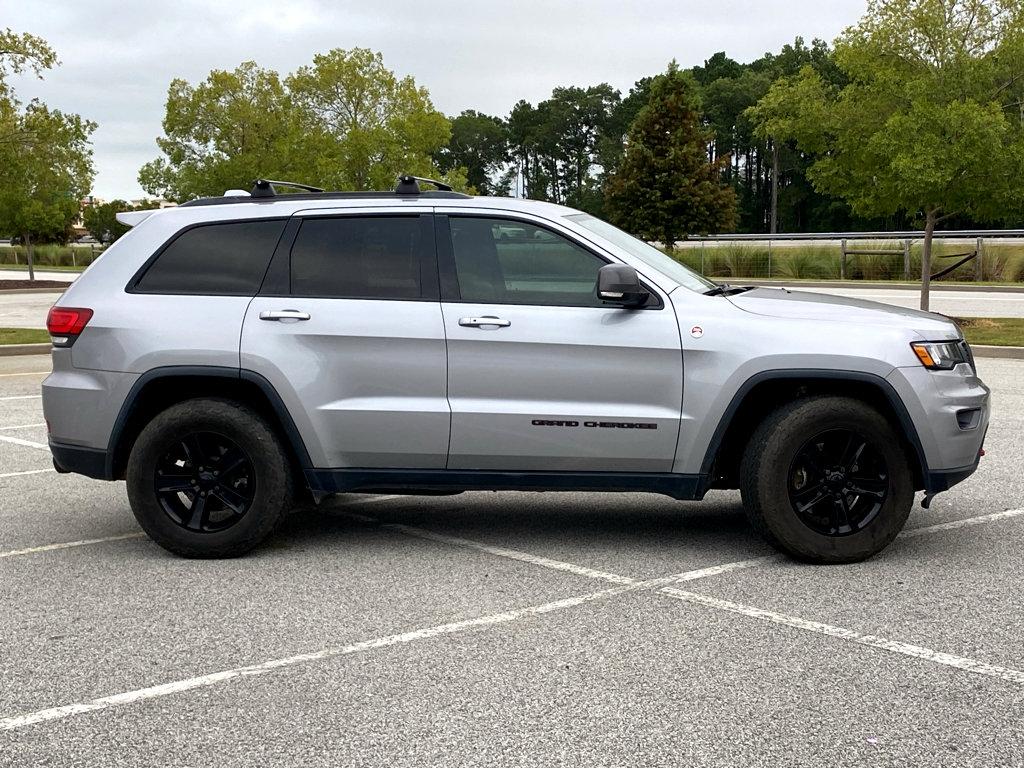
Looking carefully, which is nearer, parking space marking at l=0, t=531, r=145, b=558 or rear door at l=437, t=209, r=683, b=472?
rear door at l=437, t=209, r=683, b=472

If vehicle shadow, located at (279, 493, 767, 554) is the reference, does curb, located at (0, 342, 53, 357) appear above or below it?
above

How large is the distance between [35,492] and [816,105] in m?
18.4

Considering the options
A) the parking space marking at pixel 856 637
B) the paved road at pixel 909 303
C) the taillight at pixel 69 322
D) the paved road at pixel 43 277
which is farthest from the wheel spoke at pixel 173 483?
the paved road at pixel 43 277

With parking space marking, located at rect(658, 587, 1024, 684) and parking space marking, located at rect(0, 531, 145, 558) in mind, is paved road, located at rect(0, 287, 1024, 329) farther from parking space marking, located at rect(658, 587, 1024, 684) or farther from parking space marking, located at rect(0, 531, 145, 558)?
parking space marking, located at rect(658, 587, 1024, 684)

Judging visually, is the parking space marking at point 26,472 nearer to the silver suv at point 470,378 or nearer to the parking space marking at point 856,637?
the silver suv at point 470,378

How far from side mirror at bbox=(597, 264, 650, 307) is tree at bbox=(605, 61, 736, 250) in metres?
56.2

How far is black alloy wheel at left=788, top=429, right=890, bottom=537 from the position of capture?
5.73 meters

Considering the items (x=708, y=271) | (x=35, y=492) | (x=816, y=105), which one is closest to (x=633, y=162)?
(x=708, y=271)

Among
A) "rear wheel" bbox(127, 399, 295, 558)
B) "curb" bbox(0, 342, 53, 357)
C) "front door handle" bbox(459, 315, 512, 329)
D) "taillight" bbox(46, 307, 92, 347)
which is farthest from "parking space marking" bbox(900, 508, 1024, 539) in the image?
"curb" bbox(0, 342, 53, 357)

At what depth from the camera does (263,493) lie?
5.90 meters

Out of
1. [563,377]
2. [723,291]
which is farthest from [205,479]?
[723,291]

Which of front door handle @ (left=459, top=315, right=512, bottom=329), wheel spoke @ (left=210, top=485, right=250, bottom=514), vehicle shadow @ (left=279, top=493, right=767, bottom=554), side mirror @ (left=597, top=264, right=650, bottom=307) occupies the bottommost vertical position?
vehicle shadow @ (left=279, top=493, right=767, bottom=554)

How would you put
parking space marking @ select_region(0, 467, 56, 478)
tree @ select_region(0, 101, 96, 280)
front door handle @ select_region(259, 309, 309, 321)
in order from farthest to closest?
tree @ select_region(0, 101, 96, 280) < parking space marking @ select_region(0, 467, 56, 478) < front door handle @ select_region(259, 309, 309, 321)

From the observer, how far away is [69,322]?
607cm
